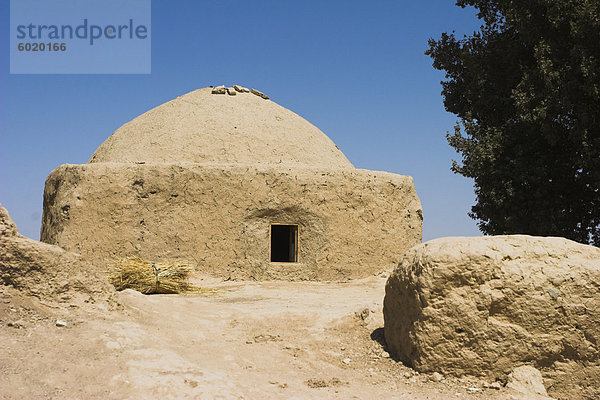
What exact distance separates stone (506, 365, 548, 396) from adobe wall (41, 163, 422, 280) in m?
6.41

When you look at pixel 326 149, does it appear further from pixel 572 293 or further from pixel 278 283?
pixel 572 293

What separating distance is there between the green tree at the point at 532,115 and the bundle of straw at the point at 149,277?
7.67 m

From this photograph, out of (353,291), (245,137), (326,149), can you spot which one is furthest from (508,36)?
(353,291)

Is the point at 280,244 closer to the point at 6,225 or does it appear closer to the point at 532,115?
the point at 532,115

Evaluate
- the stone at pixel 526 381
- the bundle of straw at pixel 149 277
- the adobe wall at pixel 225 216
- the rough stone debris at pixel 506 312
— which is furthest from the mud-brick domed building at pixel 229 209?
the stone at pixel 526 381

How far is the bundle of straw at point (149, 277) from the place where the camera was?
29.0ft

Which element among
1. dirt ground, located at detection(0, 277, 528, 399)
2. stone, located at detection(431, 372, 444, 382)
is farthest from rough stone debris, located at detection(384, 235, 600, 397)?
dirt ground, located at detection(0, 277, 528, 399)

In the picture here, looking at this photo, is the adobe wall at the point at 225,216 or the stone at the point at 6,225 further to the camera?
the adobe wall at the point at 225,216

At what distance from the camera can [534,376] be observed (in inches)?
200

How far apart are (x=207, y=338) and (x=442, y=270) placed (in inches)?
103

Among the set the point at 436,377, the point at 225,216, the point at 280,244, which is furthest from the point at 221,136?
the point at 436,377

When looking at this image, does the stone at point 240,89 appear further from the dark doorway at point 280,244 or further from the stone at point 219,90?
the dark doorway at point 280,244

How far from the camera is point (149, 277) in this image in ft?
29.4

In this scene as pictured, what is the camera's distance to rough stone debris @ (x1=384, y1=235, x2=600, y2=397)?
16.6 feet
